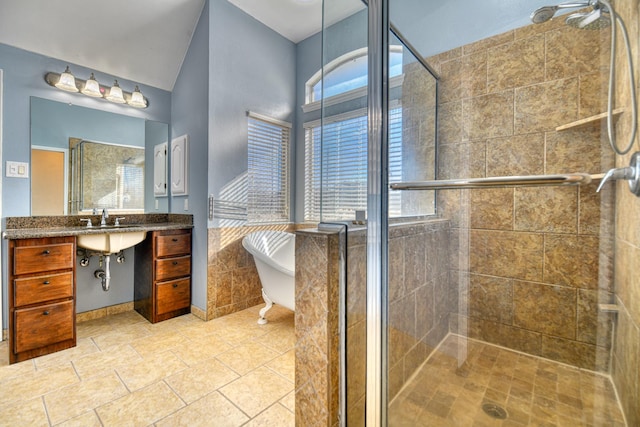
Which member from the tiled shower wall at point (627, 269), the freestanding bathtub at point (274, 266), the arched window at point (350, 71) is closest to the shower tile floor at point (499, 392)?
the tiled shower wall at point (627, 269)

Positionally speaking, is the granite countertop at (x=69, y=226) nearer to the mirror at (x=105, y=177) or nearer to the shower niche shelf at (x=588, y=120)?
the mirror at (x=105, y=177)

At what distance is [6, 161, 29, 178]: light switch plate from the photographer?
212cm

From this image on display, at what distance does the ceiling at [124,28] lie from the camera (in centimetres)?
217

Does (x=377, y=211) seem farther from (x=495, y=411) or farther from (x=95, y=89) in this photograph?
(x=95, y=89)

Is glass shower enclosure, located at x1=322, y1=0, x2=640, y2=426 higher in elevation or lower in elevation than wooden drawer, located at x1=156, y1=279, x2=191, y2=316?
higher

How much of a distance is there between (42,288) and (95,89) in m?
1.70

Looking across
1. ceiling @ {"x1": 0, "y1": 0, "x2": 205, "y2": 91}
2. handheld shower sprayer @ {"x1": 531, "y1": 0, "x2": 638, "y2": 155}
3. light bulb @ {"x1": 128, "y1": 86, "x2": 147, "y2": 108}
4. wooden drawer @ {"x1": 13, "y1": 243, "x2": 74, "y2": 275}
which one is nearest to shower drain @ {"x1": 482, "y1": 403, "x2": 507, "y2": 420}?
handheld shower sprayer @ {"x1": 531, "y1": 0, "x2": 638, "y2": 155}

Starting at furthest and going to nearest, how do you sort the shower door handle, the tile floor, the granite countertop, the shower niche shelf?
the granite countertop
the tile floor
the shower niche shelf
the shower door handle

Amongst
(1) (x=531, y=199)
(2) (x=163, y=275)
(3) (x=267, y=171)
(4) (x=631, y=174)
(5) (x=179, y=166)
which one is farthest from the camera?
(3) (x=267, y=171)

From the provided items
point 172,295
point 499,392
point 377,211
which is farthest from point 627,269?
point 172,295

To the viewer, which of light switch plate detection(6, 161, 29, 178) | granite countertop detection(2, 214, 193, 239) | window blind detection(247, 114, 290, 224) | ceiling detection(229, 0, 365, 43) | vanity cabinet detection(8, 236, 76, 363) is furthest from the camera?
window blind detection(247, 114, 290, 224)

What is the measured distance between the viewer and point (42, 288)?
1.90 metres

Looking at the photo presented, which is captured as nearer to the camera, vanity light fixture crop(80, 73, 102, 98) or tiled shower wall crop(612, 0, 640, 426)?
tiled shower wall crop(612, 0, 640, 426)

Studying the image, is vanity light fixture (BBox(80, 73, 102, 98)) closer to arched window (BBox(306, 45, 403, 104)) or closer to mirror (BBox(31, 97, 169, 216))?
mirror (BBox(31, 97, 169, 216))
